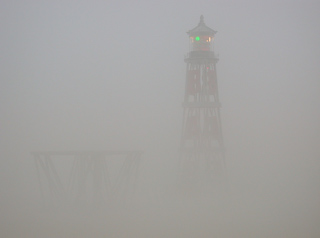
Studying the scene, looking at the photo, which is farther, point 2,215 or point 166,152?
point 166,152

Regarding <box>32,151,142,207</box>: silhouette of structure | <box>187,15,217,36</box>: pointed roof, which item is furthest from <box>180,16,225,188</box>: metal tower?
<box>32,151,142,207</box>: silhouette of structure

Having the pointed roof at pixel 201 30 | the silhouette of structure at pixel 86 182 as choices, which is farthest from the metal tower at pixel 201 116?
the silhouette of structure at pixel 86 182

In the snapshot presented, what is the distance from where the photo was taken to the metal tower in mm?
25109

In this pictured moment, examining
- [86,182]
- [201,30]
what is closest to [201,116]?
[201,30]

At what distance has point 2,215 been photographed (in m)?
22.4

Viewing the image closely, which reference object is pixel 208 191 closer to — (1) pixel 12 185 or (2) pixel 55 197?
(2) pixel 55 197

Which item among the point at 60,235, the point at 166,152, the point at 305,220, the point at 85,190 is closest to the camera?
the point at 60,235

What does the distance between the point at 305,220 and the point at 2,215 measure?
10.0 metres

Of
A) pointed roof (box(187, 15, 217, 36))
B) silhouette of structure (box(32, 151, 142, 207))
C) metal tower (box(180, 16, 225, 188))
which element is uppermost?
pointed roof (box(187, 15, 217, 36))

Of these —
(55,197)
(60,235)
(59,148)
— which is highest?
(59,148)

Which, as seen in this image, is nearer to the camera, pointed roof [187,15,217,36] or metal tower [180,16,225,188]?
pointed roof [187,15,217,36]

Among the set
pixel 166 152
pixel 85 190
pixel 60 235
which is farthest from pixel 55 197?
pixel 166 152

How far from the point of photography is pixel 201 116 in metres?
25.4

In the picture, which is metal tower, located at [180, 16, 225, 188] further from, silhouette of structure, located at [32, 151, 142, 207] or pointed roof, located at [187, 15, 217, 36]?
silhouette of structure, located at [32, 151, 142, 207]
